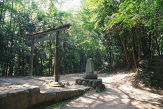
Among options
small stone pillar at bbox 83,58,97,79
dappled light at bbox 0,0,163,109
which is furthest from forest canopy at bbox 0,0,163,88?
small stone pillar at bbox 83,58,97,79

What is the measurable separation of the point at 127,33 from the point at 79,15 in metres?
9.25

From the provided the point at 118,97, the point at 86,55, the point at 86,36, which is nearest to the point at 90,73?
the point at 118,97

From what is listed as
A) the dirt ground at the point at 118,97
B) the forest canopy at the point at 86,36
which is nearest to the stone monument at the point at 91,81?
the dirt ground at the point at 118,97

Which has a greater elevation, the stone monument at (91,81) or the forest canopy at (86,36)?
the forest canopy at (86,36)

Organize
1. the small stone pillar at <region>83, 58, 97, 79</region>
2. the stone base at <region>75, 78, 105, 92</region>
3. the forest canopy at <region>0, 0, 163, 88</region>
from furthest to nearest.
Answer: the forest canopy at <region>0, 0, 163, 88</region> < the small stone pillar at <region>83, 58, 97, 79</region> < the stone base at <region>75, 78, 105, 92</region>

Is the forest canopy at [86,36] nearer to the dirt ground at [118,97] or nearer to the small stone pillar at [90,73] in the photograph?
the dirt ground at [118,97]

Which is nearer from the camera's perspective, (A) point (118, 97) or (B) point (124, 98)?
(B) point (124, 98)

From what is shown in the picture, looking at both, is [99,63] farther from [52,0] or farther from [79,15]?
[52,0]

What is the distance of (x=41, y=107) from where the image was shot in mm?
3291

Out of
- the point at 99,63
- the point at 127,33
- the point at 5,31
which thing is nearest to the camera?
the point at 127,33

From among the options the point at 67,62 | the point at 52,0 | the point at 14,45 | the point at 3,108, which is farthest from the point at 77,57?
the point at 3,108

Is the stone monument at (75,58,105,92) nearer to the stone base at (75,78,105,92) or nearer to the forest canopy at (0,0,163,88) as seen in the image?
the stone base at (75,78,105,92)

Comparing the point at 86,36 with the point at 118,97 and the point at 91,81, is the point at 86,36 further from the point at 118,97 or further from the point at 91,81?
the point at 118,97

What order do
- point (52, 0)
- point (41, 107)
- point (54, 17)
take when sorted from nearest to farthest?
point (41, 107), point (52, 0), point (54, 17)
